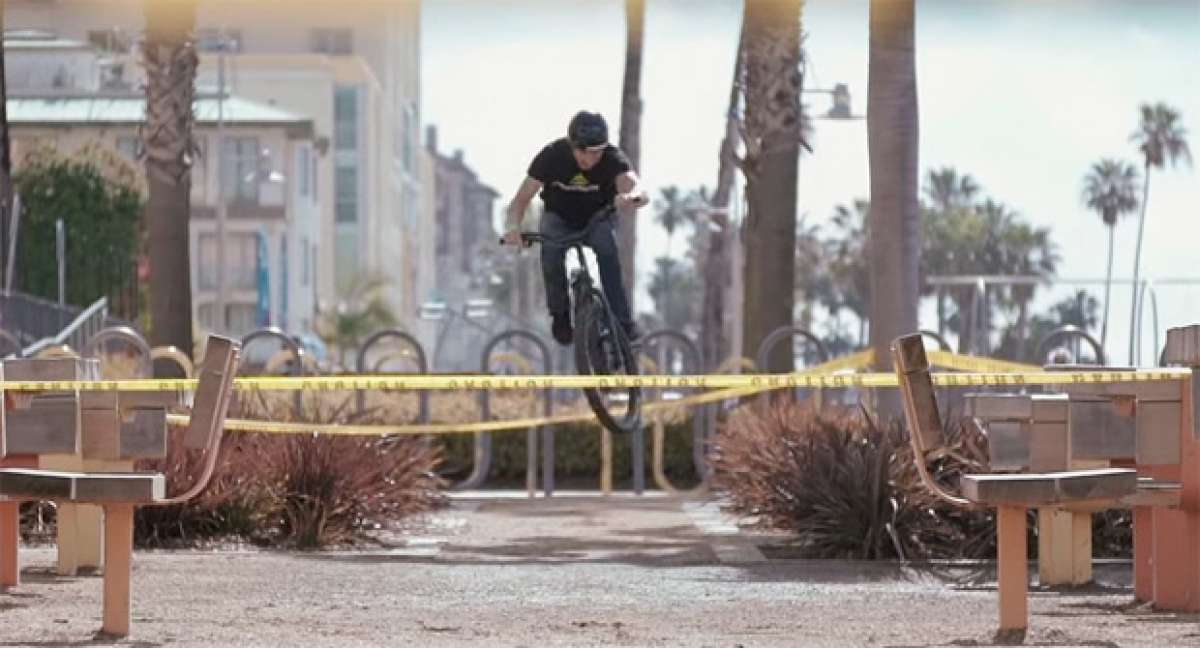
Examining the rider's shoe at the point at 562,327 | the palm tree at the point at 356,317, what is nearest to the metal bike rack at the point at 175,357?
the rider's shoe at the point at 562,327

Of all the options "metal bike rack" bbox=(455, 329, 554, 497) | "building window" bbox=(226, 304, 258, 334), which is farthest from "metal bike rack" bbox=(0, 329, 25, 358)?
"building window" bbox=(226, 304, 258, 334)

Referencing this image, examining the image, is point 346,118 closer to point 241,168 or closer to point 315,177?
point 315,177

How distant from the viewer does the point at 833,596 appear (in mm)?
11594

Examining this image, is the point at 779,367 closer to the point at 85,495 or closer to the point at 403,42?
the point at 85,495

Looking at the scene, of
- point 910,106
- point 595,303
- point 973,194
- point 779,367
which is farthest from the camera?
point 973,194

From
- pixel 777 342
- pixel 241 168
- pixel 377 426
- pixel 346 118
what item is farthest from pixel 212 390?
pixel 346 118

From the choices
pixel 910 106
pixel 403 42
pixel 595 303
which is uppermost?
pixel 403 42

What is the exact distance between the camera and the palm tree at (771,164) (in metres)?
24.3

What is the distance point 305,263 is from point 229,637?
3364 inches

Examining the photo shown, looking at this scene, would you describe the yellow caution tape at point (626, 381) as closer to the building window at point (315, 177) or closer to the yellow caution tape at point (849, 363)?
the yellow caution tape at point (849, 363)

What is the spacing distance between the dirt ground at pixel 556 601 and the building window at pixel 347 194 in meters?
90.9

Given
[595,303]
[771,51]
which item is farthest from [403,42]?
[595,303]

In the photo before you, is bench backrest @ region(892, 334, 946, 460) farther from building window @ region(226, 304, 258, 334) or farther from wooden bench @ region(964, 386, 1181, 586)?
building window @ region(226, 304, 258, 334)

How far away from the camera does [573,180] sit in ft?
47.3
